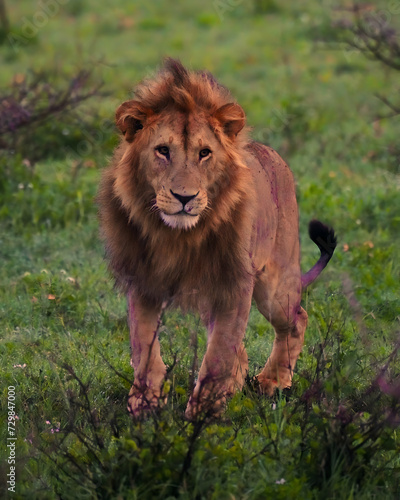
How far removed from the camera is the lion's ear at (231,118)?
11.1 ft

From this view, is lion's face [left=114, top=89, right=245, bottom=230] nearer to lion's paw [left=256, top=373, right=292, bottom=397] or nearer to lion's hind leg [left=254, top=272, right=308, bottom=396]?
lion's hind leg [left=254, top=272, right=308, bottom=396]

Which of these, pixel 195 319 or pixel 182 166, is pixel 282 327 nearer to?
pixel 195 319

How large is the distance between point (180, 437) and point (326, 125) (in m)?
6.47

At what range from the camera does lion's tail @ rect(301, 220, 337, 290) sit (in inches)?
165

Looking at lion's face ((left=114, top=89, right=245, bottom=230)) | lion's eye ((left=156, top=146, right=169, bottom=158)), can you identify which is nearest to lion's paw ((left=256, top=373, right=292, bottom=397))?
lion's face ((left=114, top=89, right=245, bottom=230))

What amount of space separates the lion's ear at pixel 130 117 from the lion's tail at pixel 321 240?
3.82ft

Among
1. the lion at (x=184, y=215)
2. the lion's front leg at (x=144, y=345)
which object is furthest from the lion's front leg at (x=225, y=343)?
the lion's front leg at (x=144, y=345)

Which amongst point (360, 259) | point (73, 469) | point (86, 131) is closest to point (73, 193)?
point (86, 131)

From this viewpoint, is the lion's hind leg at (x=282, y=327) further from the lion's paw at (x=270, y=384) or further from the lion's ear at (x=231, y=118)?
the lion's ear at (x=231, y=118)

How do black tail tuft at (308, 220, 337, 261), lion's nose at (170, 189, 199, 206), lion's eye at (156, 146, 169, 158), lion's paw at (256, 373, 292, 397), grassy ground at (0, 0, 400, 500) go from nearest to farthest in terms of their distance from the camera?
grassy ground at (0, 0, 400, 500)
lion's nose at (170, 189, 199, 206)
lion's eye at (156, 146, 169, 158)
lion's paw at (256, 373, 292, 397)
black tail tuft at (308, 220, 337, 261)

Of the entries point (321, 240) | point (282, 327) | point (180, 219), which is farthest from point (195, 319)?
point (180, 219)

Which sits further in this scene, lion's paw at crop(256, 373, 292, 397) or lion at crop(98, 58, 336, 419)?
lion's paw at crop(256, 373, 292, 397)

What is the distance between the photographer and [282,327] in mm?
3965

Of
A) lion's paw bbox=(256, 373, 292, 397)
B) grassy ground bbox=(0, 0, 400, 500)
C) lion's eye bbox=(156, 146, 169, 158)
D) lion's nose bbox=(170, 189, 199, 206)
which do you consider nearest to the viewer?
grassy ground bbox=(0, 0, 400, 500)
